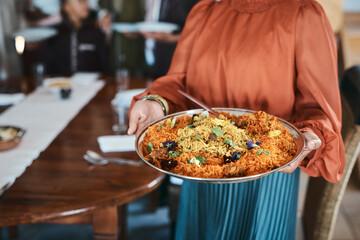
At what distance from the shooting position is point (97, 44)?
455 cm

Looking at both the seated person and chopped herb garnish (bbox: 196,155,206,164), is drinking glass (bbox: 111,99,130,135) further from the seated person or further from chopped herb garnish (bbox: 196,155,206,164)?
the seated person

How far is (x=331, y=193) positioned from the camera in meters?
1.43

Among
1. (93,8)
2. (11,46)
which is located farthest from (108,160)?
(11,46)

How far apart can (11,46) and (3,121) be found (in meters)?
3.41

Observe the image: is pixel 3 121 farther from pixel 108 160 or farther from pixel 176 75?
pixel 176 75

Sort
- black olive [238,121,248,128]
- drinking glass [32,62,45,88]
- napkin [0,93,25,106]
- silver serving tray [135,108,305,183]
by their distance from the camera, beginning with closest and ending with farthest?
silver serving tray [135,108,305,183], black olive [238,121,248,128], napkin [0,93,25,106], drinking glass [32,62,45,88]

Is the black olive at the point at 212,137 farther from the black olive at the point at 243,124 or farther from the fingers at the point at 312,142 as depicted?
the fingers at the point at 312,142

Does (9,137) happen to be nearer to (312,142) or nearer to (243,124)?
(243,124)

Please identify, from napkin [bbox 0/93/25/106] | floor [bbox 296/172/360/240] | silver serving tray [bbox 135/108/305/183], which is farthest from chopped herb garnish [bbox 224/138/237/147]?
napkin [bbox 0/93/25/106]

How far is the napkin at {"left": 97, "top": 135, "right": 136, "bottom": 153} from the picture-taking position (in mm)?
1599

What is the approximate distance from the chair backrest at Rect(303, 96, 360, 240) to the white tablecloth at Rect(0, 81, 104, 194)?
4.16 ft

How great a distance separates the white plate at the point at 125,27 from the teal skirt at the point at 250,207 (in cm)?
382

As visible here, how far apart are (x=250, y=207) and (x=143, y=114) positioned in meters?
0.49

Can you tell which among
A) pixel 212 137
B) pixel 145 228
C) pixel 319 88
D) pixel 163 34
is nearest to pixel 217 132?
pixel 212 137
